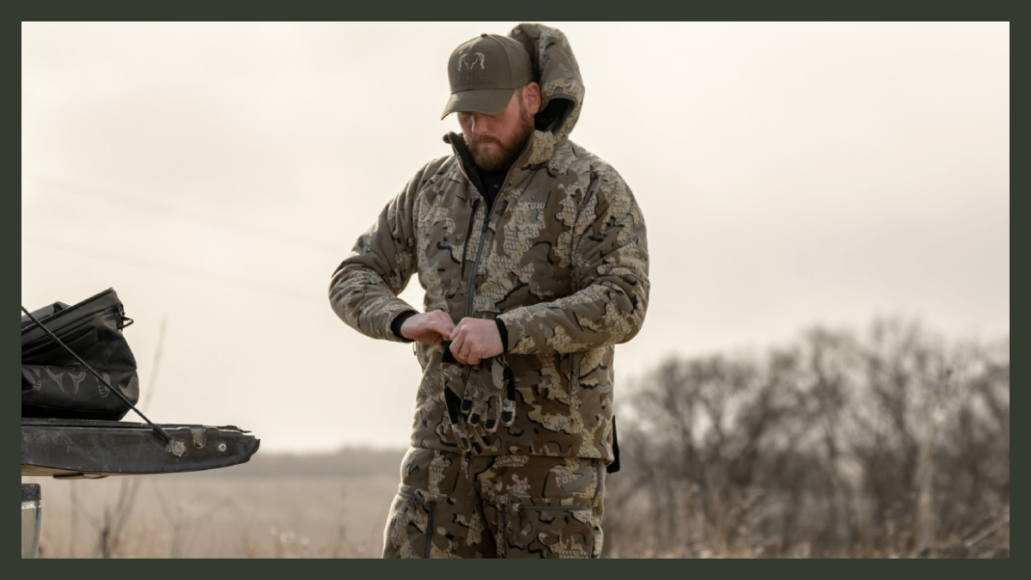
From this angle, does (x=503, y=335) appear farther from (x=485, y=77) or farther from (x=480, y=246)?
(x=485, y=77)

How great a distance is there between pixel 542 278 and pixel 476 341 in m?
0.41

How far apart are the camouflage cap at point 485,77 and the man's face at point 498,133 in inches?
2.0

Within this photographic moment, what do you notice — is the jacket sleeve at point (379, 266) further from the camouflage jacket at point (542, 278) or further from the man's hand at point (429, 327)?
the man's hand at point (429, 327)

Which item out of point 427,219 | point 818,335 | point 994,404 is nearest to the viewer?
point 427,219

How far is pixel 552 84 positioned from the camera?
3.92 metres

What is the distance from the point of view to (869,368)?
1764 inches

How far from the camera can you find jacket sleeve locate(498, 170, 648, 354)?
3480 millimetres

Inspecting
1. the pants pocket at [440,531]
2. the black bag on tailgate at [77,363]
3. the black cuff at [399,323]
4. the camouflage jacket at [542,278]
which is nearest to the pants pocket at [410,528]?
the pants pocket at [440,531]

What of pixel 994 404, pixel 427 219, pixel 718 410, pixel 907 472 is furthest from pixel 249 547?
pixel 718 410

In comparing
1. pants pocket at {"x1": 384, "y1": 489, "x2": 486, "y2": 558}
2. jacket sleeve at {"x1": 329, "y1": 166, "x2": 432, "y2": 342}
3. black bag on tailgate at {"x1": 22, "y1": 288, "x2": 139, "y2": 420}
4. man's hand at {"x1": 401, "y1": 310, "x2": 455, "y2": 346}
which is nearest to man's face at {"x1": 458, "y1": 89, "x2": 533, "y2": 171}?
jacket sleeve at {"x1": 329, "y1": 166, "x2": 432, "y2": 342}

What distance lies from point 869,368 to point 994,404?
20.3 ft

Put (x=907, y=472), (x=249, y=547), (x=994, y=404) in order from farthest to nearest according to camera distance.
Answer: (x=907, y=472), (x=994, y=404), (x=249, y=547)

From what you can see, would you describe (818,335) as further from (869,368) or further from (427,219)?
(427,219)

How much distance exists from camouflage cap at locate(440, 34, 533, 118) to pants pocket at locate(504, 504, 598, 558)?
49.2 inches
